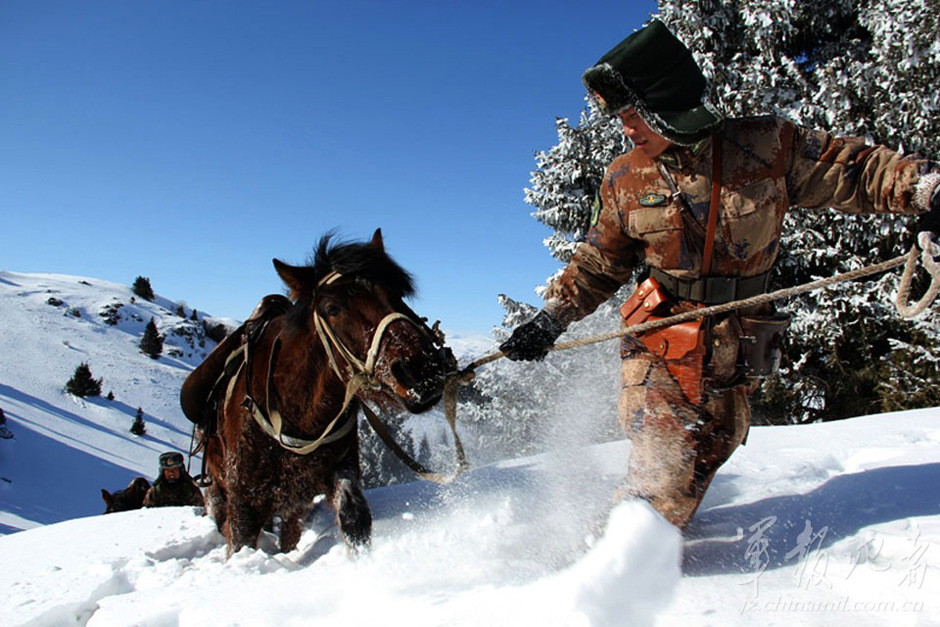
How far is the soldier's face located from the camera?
2.45 metres

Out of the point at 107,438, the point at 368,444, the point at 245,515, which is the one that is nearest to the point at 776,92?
the point at 245,515

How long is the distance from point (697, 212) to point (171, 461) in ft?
28.1

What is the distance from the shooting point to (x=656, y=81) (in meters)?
2.38

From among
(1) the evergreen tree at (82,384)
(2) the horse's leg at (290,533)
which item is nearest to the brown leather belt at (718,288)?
(2) the horse's leg at (290,533)

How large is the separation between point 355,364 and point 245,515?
1.63m

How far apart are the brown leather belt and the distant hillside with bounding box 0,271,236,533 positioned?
5.59 m

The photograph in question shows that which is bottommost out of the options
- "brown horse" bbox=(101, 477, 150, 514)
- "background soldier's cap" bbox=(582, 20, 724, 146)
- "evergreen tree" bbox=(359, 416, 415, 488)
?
"evergreen tree" bbox=(359, 416, 415, 488)

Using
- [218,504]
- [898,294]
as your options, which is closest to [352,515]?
[218,504]

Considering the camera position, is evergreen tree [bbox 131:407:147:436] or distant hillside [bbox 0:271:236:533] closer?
distant hillside [bbox 0:271:236:533]

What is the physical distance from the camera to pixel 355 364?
3025mm

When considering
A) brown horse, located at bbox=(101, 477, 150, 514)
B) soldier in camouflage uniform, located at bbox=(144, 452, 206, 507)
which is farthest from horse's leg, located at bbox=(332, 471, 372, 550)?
brown horse, located at bbox=(101, 477, 150, 514)

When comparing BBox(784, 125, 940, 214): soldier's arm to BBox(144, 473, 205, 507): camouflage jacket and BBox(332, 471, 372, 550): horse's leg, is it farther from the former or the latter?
BBox(144, 473, 205, 507): camouflage jacket

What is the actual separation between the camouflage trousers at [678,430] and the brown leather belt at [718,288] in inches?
4.7

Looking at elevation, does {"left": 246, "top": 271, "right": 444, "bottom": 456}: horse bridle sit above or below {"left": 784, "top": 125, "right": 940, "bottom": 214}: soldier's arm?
below
